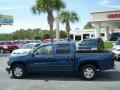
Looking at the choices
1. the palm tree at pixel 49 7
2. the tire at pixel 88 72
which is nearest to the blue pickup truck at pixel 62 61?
the tire at pixel 88 72

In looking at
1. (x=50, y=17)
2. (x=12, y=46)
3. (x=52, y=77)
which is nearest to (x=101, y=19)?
(x=50, y=17)

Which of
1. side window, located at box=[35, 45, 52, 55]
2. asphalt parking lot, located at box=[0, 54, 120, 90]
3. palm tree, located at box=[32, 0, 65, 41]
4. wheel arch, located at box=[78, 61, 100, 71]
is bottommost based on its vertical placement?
asphalt parking lot, located at box=[0, 54, 120, 90]

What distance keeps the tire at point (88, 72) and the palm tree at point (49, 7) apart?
2760 centimetres

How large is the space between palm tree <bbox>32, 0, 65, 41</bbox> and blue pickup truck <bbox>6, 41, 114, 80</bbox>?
2700 cm

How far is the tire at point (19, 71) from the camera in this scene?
1430cm

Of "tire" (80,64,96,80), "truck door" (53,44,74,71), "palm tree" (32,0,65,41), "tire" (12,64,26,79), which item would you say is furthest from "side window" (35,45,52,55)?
"palm tree" (32,0,65,41)

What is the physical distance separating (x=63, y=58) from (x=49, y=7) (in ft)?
94.3

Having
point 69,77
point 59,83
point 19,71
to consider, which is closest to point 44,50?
point 19,71

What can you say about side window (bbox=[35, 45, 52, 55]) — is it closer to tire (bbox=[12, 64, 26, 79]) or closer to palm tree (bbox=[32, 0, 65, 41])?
tire (bbox=[12, 64, 26, 79])

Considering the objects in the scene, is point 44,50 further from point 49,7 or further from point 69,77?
point 49,7

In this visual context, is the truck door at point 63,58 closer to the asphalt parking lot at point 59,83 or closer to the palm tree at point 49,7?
the asphalt parking lot at point 59,83

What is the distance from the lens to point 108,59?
13.7 meters

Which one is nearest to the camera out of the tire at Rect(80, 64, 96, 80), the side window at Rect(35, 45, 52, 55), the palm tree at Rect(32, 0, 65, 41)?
the tire at Rect(80, 64, 96, 80)

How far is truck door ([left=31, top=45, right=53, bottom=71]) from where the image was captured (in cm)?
1391
